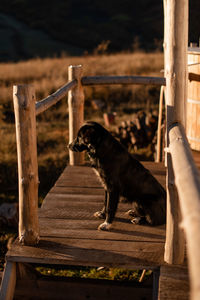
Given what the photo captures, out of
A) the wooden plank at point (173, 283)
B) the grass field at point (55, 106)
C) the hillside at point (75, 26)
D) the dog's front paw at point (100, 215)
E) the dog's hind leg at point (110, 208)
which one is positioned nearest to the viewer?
the wooden plank at point (173, 283)

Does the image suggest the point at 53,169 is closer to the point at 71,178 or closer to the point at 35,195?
the point at 71,178

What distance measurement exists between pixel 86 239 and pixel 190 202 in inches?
83.8

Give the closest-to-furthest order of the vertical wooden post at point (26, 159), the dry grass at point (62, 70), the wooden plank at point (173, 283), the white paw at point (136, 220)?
the wooden plank at point (173, 283) < the vertical wooden post at point (26, 159) < the white paw at point (136, 220) < the dry grass at point (62, 70)

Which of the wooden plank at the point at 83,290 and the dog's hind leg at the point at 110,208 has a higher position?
the dog's hind leg at the point at 110,208

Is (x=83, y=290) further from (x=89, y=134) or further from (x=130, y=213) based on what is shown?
(x=89, y=134)

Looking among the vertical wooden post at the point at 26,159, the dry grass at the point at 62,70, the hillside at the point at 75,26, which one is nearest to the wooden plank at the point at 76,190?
the vertical wooden post at the point at 26,159

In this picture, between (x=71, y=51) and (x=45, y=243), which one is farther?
(x=71, y=51)

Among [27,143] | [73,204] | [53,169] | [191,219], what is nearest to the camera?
[191,219]

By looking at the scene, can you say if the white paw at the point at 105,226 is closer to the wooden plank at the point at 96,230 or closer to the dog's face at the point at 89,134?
the wooden plank at the point at 96,230

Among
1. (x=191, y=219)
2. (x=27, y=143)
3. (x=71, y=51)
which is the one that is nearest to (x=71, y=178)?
(x=27, y=143)

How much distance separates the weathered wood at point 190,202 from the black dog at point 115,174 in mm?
1214

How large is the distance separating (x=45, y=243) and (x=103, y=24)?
32298 millimetres

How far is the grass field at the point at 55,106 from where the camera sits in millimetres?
7672

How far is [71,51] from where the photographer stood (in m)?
27.5
